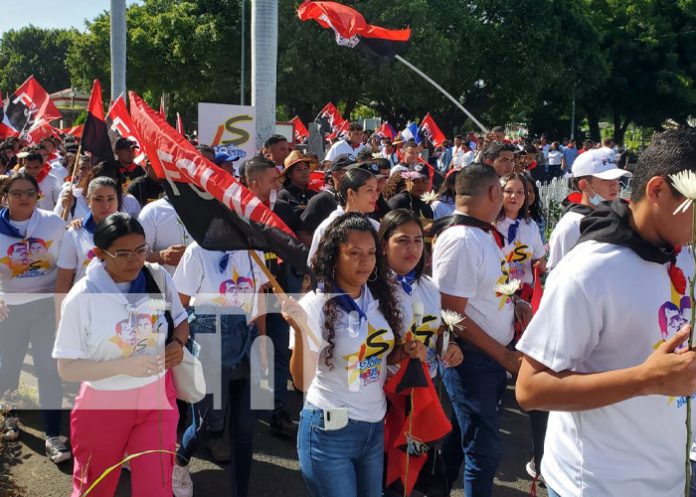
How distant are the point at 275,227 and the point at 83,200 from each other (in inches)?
127

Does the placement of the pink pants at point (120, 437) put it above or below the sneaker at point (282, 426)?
above

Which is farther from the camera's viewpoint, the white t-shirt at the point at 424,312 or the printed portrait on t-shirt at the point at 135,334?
the white t-shirt at the point at 424,312

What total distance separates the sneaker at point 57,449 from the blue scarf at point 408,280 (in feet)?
8.95

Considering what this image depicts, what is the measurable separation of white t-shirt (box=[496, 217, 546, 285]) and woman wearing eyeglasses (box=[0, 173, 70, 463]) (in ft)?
10.7

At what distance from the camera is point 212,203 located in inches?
138

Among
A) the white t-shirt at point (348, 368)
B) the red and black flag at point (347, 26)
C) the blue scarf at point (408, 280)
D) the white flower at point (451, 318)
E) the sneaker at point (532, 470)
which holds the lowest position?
the sneaker at point (532, 470)

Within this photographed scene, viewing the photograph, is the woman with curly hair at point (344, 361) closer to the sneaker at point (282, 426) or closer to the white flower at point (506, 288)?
the white flower at point (506, 288)

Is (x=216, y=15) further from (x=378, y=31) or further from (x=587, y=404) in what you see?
(x=587, y=404)

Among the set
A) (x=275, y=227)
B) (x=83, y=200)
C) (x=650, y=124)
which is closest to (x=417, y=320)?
(x=275, y=227)

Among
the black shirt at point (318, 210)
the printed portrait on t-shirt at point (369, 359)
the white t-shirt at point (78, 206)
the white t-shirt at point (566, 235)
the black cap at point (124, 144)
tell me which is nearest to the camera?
the printed portrait on t-shirt at point (369, 359)

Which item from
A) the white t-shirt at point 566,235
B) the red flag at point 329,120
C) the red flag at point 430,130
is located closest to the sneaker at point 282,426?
the white t-shirt at point 566,235

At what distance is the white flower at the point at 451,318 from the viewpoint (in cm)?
340

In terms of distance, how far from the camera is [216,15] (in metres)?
32.5

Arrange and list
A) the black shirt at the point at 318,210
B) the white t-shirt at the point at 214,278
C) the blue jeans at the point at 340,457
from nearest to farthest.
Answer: the blue jeans at the point at 340,457 → the white t-shirt at the point at 214,278 → the black shirt at the point at 318,210
